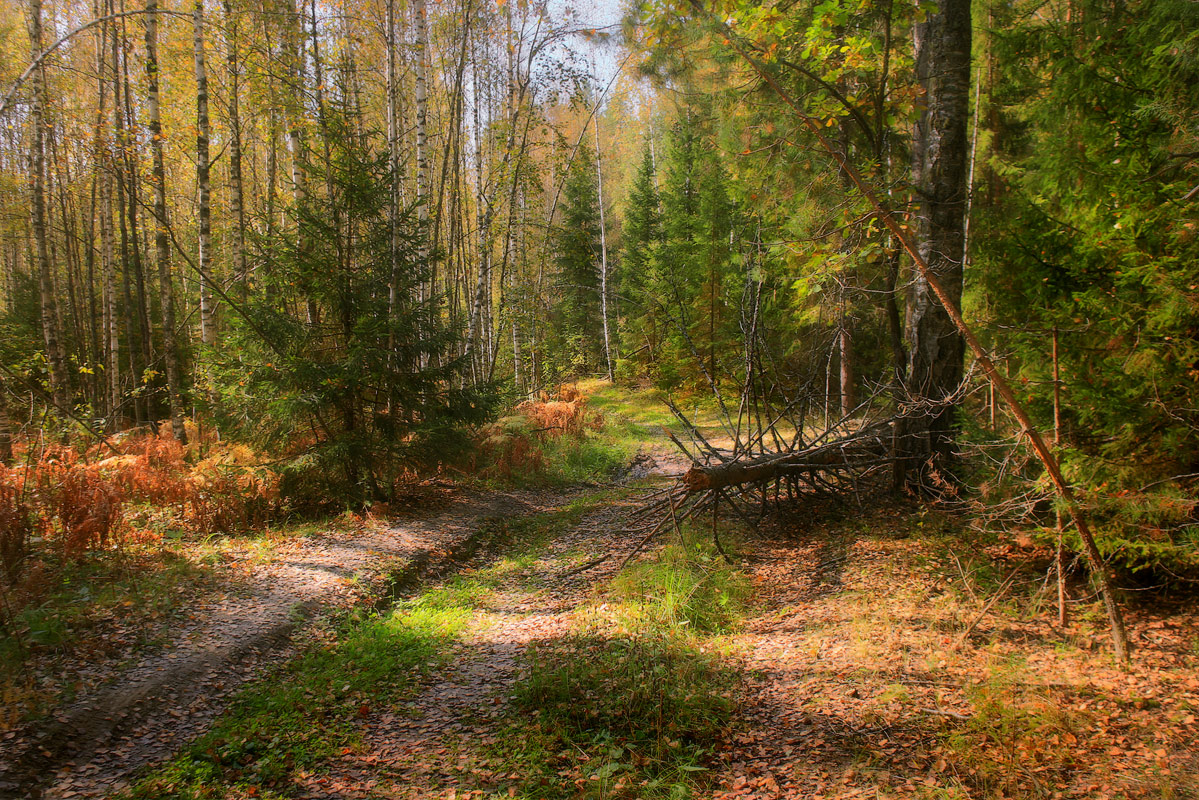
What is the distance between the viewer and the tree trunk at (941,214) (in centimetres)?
523

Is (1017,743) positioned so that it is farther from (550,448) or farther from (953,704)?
(550,448)

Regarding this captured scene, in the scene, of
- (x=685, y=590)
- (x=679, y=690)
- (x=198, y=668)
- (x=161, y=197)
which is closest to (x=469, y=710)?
(x=679, y=690)

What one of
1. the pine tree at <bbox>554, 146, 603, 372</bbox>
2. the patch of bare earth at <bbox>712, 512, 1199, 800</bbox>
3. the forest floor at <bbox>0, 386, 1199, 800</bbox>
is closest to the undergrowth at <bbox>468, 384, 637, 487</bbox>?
the forest floor at <bbox>0, 386, 1199, 800</bbox>

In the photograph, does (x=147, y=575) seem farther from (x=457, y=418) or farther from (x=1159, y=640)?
(x=1159, y=640)

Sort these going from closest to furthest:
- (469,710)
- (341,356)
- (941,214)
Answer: (469,710) < (941,214) < (341,356)

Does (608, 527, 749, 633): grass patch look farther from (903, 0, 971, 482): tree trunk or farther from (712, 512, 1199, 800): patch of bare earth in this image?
(903, 0, 971, 482): tree trunk

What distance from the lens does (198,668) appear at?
387cm

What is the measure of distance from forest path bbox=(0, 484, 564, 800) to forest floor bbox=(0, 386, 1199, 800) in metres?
0.02

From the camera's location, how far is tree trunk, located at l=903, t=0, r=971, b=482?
206 inches

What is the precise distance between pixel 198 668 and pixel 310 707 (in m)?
0.94

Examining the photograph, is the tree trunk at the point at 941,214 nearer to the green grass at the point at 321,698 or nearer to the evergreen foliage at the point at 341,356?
the green grass at the point at 321,698

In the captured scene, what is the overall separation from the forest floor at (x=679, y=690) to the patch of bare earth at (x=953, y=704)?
Answer: 0.01 meters

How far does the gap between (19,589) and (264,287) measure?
477 cm

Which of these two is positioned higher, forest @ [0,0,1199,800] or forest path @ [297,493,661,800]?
forest @ [0,0,1199,800]
